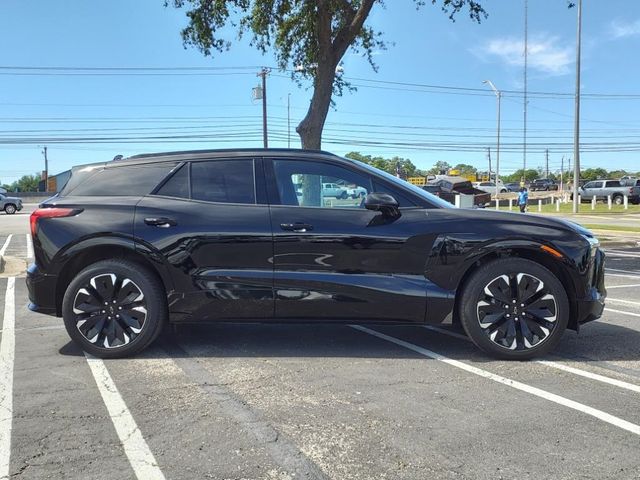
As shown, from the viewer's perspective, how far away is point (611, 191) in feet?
135

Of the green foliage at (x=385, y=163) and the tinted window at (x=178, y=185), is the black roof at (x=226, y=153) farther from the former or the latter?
the green foliage at (x=385, y=163)

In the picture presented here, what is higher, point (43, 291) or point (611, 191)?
point (611, 191)

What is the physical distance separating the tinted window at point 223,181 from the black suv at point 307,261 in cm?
1

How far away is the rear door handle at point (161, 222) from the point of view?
4.68 meters

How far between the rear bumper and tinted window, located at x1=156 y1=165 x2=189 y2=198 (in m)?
1.20

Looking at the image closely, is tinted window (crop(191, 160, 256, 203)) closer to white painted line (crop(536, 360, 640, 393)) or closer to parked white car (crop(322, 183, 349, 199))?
parked white car (crop(322, 183, 349, 199))

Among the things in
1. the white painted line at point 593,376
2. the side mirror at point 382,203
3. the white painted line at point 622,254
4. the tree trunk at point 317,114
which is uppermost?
the tree trunk at point 317,114

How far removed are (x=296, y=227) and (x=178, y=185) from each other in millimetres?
1151

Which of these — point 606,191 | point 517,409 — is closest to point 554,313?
point 517,409

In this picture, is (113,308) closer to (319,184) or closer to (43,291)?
(43,291)

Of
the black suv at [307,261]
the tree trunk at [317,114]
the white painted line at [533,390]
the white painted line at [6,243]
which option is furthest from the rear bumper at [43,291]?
the white painted line at [6,243]

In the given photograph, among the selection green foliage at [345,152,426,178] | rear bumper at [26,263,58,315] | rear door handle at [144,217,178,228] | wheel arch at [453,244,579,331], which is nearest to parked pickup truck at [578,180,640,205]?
green foliage at [345,152,426,178]

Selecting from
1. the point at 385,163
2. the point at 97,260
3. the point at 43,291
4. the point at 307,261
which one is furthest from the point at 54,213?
the point at 385,163

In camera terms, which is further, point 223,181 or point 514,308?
point 223,181
